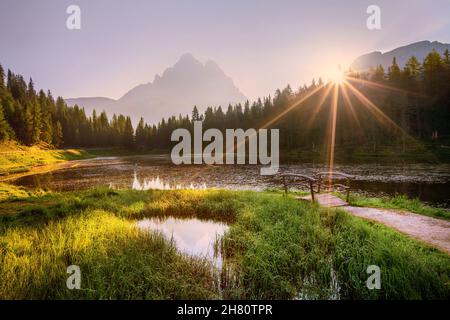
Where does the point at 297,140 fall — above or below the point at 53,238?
above

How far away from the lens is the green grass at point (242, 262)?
5137mm

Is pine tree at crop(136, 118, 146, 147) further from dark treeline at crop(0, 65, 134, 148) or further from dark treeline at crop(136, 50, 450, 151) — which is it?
dark treeline at crop(0, 65, 134, 148)

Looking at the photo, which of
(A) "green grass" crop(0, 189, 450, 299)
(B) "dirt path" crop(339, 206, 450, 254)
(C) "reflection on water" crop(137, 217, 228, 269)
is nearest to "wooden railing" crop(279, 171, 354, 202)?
(B) "dirt path" crop(339, 206, 450, 254)

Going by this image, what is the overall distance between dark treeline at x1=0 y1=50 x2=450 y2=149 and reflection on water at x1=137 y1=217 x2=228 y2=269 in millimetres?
71034

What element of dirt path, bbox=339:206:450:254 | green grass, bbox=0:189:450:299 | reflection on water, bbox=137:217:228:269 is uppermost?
dirt path, bbox=339:206:450:254

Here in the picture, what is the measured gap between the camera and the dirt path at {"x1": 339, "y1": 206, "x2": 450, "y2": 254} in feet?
23.0

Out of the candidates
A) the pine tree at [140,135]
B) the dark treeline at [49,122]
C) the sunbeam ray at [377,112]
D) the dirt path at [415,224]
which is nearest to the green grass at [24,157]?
the dark treeline at [49,122]

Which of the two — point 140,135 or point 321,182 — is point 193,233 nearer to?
point 321,182

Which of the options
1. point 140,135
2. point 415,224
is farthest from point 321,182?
point 140,135

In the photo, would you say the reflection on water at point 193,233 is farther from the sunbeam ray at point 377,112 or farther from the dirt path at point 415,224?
the sunbeam ray at point 377,112
